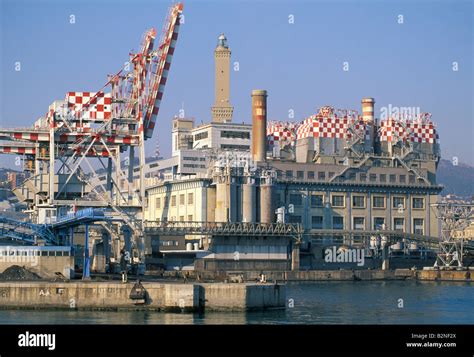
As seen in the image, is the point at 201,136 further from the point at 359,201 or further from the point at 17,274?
the point at 17,274

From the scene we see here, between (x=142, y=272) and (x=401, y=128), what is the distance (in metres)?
64.7

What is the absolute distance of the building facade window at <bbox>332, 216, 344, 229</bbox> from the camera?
423ft

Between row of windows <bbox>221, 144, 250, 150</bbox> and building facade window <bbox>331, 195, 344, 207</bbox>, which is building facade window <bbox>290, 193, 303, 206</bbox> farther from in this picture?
row of windows <bbox>221, 144, 250, 150</bbox>

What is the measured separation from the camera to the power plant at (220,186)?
9588 cm

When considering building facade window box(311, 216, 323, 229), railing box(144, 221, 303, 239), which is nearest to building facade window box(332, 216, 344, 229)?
building facade window box(311, 216, 323, 229)

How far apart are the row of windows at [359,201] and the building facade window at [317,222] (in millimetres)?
1695

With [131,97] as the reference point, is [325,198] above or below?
below

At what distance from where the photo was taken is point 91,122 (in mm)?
99188

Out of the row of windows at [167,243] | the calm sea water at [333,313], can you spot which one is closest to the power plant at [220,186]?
the row of windows at [167,243]

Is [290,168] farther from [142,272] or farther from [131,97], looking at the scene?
[142,272]

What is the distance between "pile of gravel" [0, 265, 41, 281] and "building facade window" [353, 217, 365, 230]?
66881 millimetres

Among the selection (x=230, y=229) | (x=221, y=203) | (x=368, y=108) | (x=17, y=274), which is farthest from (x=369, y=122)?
(x=17, y=274)
